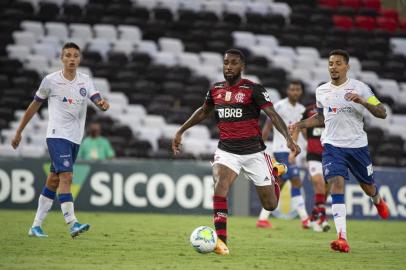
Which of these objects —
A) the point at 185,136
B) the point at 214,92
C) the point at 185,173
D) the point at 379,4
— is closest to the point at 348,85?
the point at 214,92

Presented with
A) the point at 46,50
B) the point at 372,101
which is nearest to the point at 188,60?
the point at 46,50

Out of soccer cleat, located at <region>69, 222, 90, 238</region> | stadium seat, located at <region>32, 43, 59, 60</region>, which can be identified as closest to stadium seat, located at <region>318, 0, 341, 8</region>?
stadium seat, located at <region>32, 43, 59, 60</region>

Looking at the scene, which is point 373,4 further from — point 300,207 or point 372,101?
point 372,101

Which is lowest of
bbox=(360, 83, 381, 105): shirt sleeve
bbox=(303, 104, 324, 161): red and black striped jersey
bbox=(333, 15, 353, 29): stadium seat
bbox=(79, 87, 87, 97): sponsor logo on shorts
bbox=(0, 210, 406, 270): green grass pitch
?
bbox=(0, 210, 406, 270): green grass pitch

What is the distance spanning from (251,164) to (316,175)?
18.0 feet

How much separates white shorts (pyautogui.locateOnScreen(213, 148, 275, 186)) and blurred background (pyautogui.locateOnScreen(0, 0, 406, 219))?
9.35 meters

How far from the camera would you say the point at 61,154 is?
12086 mm

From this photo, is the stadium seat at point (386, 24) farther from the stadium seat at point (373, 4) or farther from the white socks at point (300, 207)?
the white socks at point (300, 207)

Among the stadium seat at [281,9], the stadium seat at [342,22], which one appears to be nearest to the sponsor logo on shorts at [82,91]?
the stadium seat at [281,9]

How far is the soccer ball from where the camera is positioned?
10023 mm

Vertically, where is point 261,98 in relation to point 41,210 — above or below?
above

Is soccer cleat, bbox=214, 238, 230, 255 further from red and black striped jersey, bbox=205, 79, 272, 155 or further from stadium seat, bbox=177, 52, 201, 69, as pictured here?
stadium seat, bbox=177, 52, 201, 69

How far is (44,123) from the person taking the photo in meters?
22.3

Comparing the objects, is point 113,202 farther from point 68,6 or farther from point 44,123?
point 68,6
